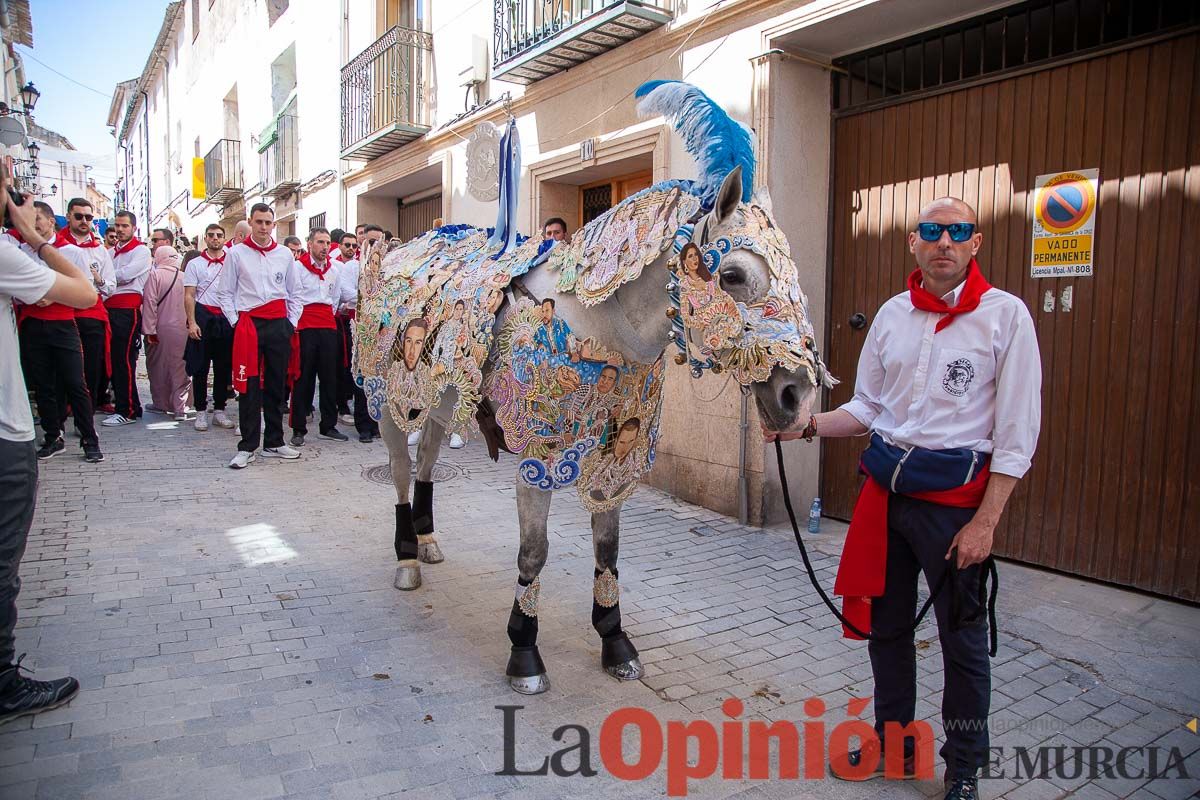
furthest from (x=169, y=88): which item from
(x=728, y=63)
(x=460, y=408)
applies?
(x=460, y=408)

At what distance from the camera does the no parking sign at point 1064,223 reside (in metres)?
4.27

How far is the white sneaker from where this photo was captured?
669 centimetres

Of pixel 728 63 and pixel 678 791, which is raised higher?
pixel 728 63

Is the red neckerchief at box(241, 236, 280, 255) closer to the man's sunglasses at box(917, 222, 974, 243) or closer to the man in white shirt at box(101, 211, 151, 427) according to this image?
the man in white shirt at box(101, 211, 151, 427)

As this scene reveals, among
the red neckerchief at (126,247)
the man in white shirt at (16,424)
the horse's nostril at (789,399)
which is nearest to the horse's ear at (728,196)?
the horse's nostril at (789,399)

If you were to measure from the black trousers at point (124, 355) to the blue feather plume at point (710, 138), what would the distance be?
7914 mm

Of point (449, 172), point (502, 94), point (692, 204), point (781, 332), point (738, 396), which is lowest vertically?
point (738, 396)

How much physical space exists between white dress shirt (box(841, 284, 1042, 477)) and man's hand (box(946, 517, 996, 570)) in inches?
7.0

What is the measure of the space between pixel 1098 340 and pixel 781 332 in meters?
3.10

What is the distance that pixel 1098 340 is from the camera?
4.26m

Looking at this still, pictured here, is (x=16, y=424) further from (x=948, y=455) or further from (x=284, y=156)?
(x=284, y=156)

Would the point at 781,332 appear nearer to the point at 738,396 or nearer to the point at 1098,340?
the point at 1098,340

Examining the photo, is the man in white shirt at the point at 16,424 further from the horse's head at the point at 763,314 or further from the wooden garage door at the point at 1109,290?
the wooden garage door at the point at 1109,290

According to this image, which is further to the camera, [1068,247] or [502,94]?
[502,94]
